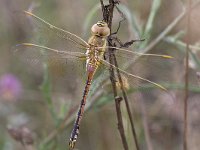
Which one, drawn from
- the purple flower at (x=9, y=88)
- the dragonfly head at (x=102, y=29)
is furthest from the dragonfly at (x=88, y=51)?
the purple flower at (x=9, y=88)

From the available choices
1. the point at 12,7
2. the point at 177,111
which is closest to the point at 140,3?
the point at 177,111

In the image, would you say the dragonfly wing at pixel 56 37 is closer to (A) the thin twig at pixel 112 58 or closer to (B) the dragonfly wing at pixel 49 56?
(B) the dragonfly wing at pixel 49 56

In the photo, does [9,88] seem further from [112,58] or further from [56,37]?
[112,58]

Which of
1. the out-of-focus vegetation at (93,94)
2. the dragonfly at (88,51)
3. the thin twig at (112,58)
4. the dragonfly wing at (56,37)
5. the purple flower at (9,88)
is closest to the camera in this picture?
the thin twig at (112,58)

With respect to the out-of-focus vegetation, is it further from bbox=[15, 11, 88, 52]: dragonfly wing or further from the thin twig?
the thin twig

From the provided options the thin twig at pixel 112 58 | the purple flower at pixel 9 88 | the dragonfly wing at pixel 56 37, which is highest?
the purple flower at pixel 9 88

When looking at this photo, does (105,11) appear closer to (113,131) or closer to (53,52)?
(53,52)

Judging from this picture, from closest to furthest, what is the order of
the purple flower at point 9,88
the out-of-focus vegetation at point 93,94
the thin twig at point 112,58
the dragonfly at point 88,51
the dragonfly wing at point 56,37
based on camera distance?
the thin twig at point 112,58
the dragonfly at point 88,51
the dragonfly wing at point 56,37
the out-of-focus vegetation at point 93,94
the purple flower at point 9,88
